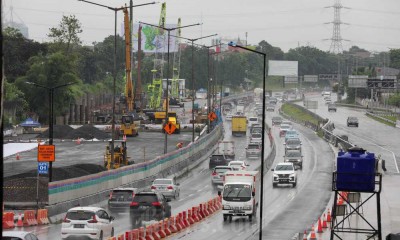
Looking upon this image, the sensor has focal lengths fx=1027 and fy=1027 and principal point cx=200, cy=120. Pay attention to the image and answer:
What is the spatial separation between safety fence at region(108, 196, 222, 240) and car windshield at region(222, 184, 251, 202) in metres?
1.89

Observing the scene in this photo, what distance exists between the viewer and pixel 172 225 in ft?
147

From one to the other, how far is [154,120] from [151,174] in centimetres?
7879

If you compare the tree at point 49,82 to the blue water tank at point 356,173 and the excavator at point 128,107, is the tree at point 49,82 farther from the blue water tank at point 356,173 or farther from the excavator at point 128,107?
the blue water tank at point 356,173

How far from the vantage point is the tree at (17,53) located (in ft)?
565

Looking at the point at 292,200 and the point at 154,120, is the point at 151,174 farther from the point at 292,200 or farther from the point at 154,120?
the point at 154,120

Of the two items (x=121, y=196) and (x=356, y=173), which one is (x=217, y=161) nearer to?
(x=121, y=196)

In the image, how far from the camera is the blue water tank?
3625cm

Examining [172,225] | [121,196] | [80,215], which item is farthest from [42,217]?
[80,215]

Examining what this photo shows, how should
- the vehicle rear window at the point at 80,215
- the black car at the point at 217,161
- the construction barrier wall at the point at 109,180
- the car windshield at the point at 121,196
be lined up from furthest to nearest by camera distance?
the black car at the point at 217,161 < the car windshield at the point at 121,196 < the construction barrier wall at the point at 109,180 < the vehicle rear window at the point at 80,215

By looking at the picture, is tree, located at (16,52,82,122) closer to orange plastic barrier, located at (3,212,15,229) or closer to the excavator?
the excavator

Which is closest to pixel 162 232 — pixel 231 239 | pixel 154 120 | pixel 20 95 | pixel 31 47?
pixel 231 239

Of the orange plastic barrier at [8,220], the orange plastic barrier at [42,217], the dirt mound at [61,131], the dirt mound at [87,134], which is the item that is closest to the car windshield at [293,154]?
the dirt mound at [87,134]

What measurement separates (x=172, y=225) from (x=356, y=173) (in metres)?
11.1

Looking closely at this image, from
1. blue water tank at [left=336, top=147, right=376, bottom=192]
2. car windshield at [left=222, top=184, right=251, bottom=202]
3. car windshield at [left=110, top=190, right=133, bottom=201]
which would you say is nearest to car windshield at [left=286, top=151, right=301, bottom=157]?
car windshield at [left=110, top=190, right=133, bottom=201]
